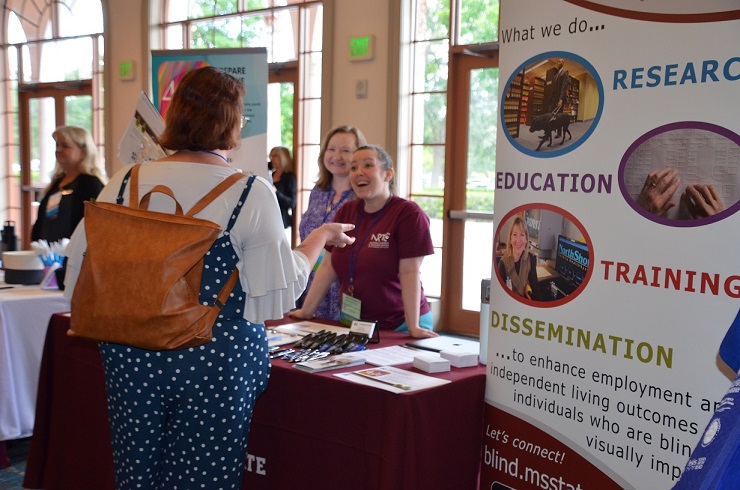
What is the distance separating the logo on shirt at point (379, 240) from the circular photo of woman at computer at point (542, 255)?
72 cm

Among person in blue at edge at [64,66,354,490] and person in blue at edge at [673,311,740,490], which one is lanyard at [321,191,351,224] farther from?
person in blue at edge at [673,311,740,490]

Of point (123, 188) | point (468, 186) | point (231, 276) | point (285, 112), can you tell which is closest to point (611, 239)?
point (231, 276)

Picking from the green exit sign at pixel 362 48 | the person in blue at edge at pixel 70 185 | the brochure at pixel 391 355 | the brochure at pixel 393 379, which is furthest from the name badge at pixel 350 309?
the green exit sign at pixel 362 48

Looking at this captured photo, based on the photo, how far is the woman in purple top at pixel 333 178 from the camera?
11.4ft

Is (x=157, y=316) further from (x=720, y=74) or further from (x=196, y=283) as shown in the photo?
(x=720, y=74)

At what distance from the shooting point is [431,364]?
2029 millimetres

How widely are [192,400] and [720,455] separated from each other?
124 centimetres

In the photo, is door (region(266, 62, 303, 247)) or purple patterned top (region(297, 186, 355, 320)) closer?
purple patterned top (region(297, 186, 355, 320))

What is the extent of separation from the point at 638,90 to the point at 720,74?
19 cm

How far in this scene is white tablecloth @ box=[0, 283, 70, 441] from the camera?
10.3 ft

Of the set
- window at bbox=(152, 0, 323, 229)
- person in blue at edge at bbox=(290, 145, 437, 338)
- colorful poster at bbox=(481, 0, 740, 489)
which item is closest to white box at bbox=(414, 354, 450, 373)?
colorful poster at bbox=(481, 0, 740, 489)

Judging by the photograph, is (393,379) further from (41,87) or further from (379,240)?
(41,87)

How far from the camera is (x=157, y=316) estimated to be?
1.57 m

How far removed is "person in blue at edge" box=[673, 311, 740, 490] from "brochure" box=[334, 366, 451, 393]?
1.07 meters
